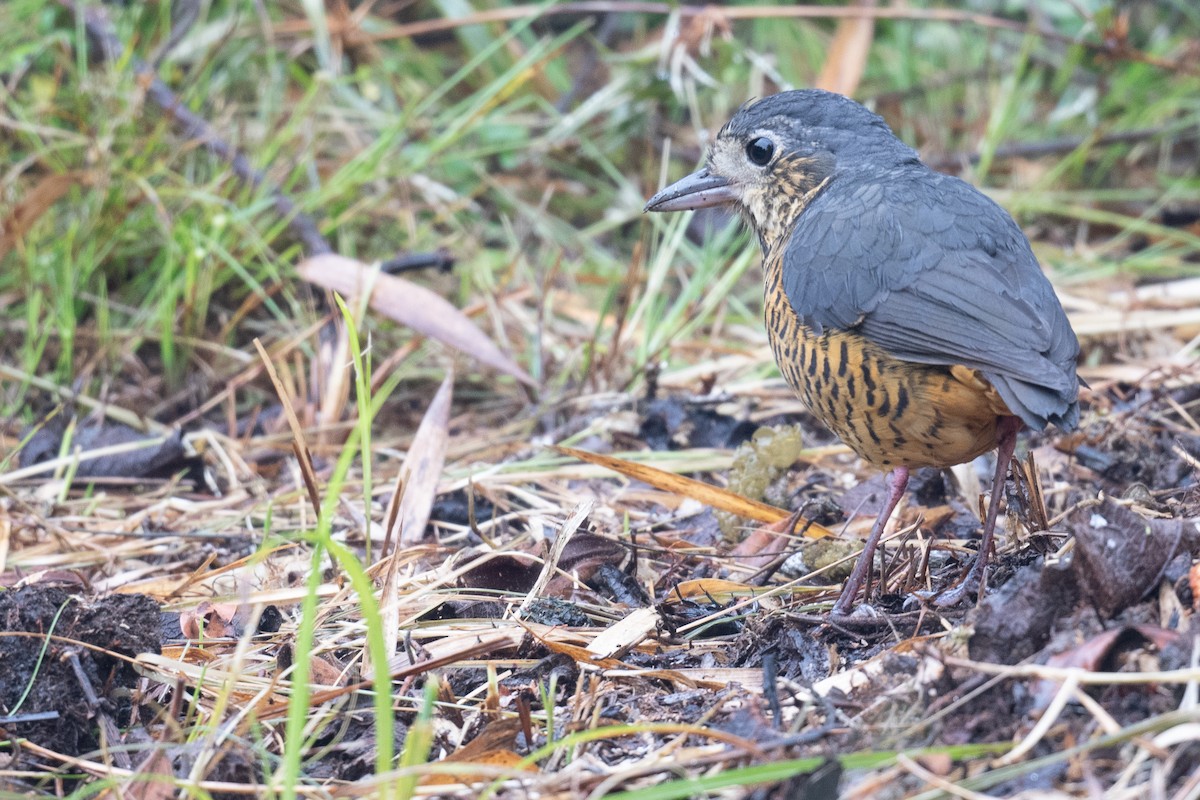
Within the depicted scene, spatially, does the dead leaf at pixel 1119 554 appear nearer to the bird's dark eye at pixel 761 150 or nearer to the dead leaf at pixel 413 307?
the bird's dark eye at pixel 761 150

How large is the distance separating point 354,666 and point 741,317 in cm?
311

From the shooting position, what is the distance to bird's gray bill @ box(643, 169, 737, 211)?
3.81 meters

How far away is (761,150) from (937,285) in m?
0.98

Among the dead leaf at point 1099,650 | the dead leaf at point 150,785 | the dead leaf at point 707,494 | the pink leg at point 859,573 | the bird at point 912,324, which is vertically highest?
the bird at point 912,324

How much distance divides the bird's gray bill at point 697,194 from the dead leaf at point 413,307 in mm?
1067

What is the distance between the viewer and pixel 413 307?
470 cm

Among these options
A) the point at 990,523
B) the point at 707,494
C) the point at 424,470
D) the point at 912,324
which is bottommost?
the point at 424,470

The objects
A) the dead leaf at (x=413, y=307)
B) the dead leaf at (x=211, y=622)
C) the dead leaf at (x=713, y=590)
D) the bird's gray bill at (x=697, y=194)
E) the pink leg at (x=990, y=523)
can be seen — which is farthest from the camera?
the dead leaf at (x=413, y=307)

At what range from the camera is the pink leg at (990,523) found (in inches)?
110

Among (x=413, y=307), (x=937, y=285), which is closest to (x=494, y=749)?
(x=937, y=285)

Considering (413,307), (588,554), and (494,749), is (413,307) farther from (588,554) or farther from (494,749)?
(494,749)

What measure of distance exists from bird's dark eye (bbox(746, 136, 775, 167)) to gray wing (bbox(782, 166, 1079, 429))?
1.15 feet

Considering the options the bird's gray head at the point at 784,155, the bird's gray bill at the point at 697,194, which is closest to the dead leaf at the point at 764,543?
the bird's gray head at the point at 784,155

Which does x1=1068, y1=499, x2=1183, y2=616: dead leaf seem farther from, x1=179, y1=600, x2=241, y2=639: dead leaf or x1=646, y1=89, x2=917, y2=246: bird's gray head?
x1=179, y1=600, x2=241, y2=639: dead leaf
